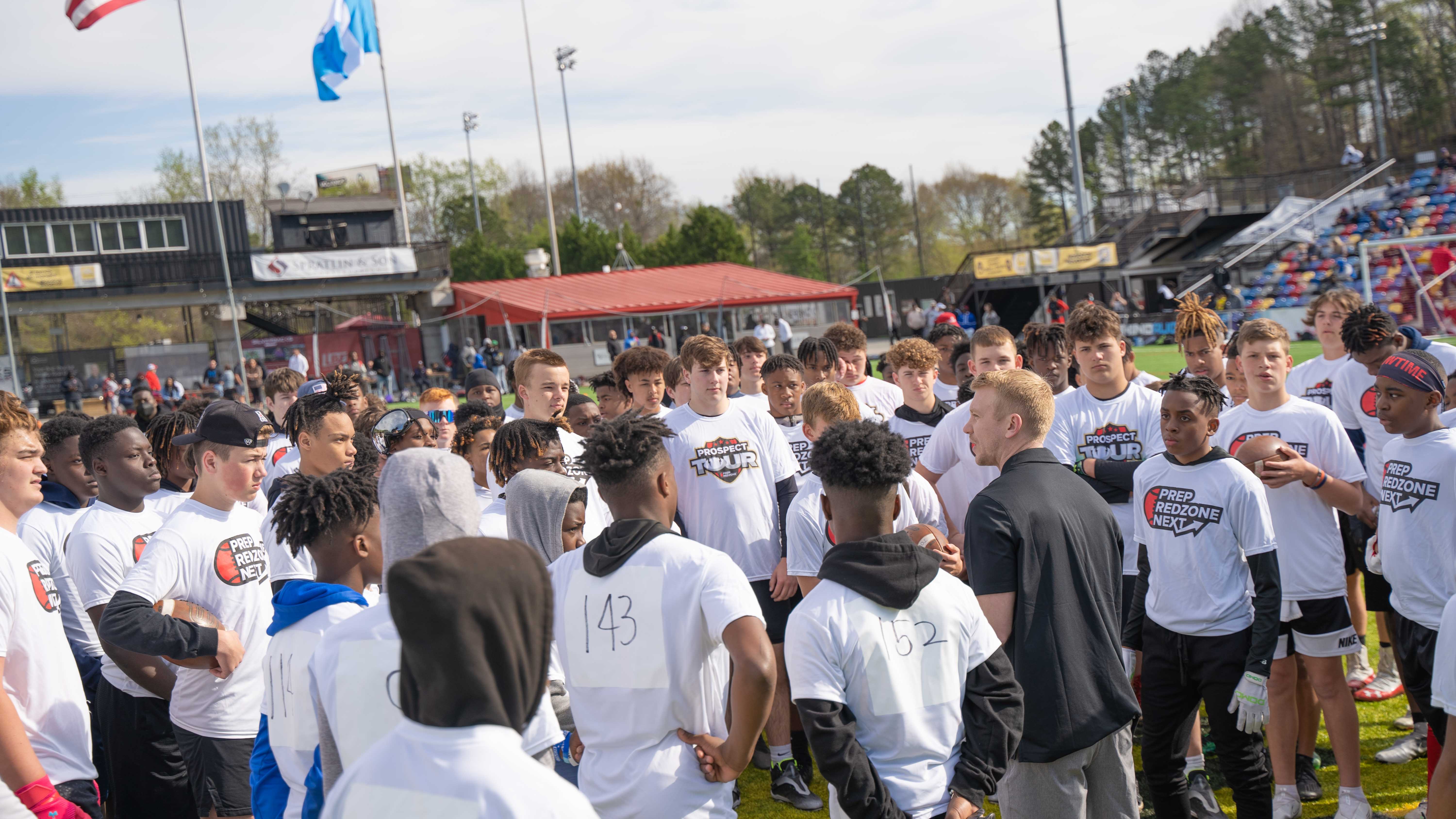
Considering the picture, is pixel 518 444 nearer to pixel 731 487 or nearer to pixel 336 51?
pixel 731 487

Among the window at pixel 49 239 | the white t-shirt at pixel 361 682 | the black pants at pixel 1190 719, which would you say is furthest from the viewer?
the window at pixel 49 239

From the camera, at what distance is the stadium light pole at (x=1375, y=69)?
4616 cm

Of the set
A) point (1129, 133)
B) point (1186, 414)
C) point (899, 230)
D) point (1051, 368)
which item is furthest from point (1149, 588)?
point (1129, 133)

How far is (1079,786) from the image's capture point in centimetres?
307

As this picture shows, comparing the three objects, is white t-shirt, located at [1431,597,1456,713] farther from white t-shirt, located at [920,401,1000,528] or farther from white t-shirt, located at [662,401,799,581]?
white t-shirt, located at [662,401,799,581]

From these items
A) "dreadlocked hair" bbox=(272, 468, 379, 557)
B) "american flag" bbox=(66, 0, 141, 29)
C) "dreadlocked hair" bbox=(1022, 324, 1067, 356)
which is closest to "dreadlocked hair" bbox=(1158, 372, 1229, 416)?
"dreadlocked hair" bbox=(1022, 324, 1067, 356)

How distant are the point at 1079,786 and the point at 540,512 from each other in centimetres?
201

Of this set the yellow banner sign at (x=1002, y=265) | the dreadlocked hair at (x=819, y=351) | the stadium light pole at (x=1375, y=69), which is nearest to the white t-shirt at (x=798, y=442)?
the dreadlocked hair at (x=819, y=351)

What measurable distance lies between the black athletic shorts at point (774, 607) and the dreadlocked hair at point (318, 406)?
Result: 87.7 inches

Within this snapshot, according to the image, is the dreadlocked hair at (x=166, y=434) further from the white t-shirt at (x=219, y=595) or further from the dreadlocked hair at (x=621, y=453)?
the dreadlocked hair at (x=621, y=453)

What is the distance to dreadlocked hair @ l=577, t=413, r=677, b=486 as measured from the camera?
2834mm

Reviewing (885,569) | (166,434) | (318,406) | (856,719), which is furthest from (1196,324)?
(166,434)

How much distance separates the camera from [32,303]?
38125mm

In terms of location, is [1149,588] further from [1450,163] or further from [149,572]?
[1450,163]
